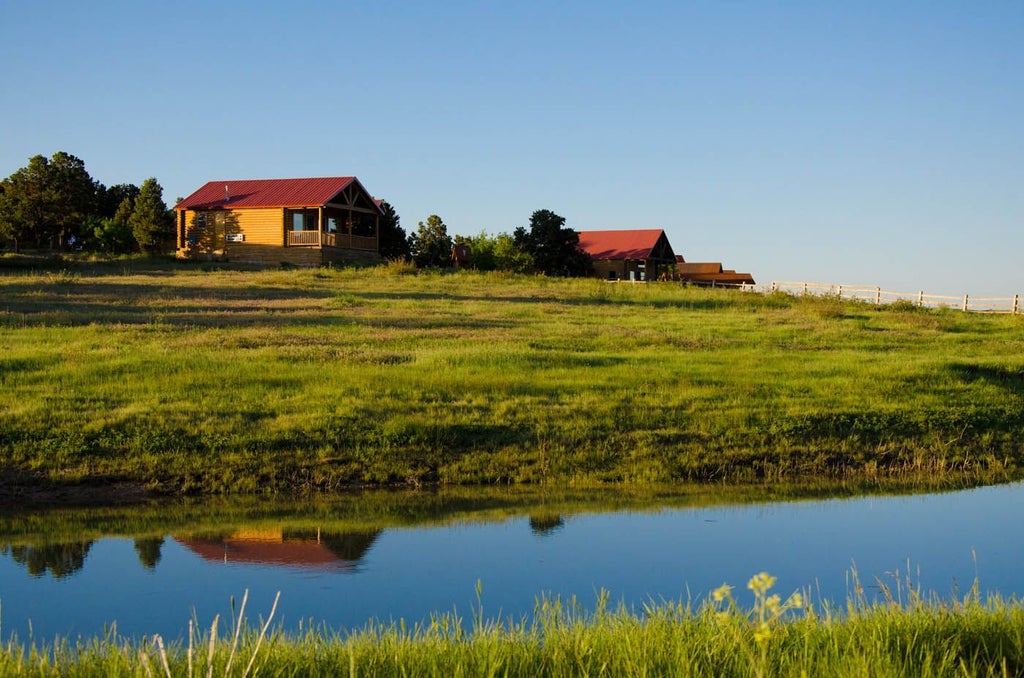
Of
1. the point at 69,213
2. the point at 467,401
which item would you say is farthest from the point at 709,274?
the point at 467,401

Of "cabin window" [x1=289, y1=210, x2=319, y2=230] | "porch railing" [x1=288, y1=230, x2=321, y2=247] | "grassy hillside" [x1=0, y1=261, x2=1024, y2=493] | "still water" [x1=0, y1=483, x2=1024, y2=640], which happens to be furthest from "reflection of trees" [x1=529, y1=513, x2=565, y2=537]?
"cabin window" [x1=289, y1=210, x2=319, y2=230]

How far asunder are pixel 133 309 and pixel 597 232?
57.8 m

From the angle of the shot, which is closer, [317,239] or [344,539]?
[344,539]

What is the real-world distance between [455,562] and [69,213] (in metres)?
77.4

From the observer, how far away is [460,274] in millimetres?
Result: 53125

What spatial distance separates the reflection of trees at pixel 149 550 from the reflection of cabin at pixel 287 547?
0.96 feet

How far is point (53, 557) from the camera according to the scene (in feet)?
39.4

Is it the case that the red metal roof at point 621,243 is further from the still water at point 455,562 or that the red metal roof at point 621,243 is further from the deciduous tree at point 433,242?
the still water at point 455,562

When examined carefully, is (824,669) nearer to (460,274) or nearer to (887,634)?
(887,634)

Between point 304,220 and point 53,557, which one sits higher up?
point 304,220

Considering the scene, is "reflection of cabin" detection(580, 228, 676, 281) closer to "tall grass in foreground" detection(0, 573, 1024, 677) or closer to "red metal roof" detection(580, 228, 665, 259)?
"red metal roof" detection(580, 228, 665, 259)

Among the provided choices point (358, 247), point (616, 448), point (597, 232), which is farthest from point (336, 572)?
point (597, 232)

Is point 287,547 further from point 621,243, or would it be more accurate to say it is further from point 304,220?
point 621,243

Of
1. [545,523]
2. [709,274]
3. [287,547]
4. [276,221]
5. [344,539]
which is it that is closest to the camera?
[287,547]
